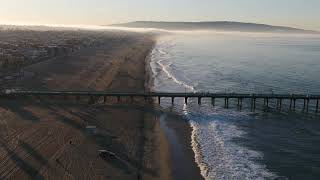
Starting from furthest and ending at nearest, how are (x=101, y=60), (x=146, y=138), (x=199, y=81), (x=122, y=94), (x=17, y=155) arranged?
(x=101, y=60)
(x=199, y=81)
(x=122, y=94)
(x=146, y=138)
(x=17, y=155)

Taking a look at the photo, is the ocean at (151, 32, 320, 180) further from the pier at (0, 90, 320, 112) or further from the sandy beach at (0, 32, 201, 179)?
the sandy beach at (0, 32, 201, 179)

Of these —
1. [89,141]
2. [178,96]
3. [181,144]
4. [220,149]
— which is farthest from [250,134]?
[89,141]

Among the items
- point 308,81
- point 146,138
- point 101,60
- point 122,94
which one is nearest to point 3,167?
point 146,138

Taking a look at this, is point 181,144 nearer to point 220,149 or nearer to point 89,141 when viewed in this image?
point 220,149

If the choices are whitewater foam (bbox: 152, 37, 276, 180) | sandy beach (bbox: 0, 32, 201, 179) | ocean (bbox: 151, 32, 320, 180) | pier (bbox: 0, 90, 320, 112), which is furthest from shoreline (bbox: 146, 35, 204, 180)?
pier (bbox: 0, 90, 320, 112)

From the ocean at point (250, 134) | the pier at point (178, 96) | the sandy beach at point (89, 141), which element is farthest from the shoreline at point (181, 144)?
the pier at point (178, 96)

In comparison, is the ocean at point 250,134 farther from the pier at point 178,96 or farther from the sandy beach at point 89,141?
the sandy beach at point 89,141

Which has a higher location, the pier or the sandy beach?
the pier

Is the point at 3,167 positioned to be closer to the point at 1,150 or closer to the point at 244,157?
the point at 1,150
